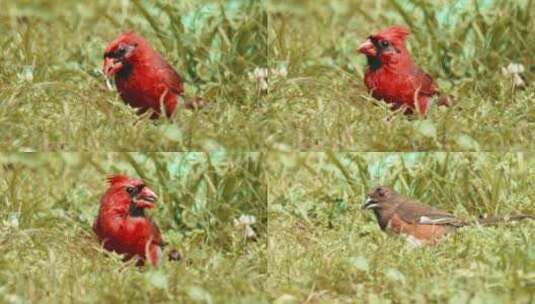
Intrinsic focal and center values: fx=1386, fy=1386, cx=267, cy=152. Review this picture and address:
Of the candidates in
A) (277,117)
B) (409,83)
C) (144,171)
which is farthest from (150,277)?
(409,83)

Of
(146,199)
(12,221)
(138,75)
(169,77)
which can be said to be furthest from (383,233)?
(12,221)

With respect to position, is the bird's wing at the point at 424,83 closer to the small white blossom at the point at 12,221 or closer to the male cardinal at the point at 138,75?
the male cardinal at the point at 138,75

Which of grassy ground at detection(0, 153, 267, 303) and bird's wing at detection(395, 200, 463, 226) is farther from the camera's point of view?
bird's wing at detection(395, 200, 463, 226)

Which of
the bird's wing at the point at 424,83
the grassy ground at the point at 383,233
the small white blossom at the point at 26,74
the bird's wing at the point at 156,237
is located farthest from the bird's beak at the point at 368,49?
the small white blossom at the point at 26,74

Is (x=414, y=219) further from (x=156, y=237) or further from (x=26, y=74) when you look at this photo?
(x=26, y=74)

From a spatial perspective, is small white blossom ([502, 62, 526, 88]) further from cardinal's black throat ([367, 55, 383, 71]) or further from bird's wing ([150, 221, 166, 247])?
bird's wing ([150, 221, 166, 247])

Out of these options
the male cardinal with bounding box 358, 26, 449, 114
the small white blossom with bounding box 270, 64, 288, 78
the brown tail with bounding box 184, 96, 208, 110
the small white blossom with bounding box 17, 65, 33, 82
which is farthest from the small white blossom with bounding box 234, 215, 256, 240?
the small white blossom with bounding box 17, 65, 33, 82
